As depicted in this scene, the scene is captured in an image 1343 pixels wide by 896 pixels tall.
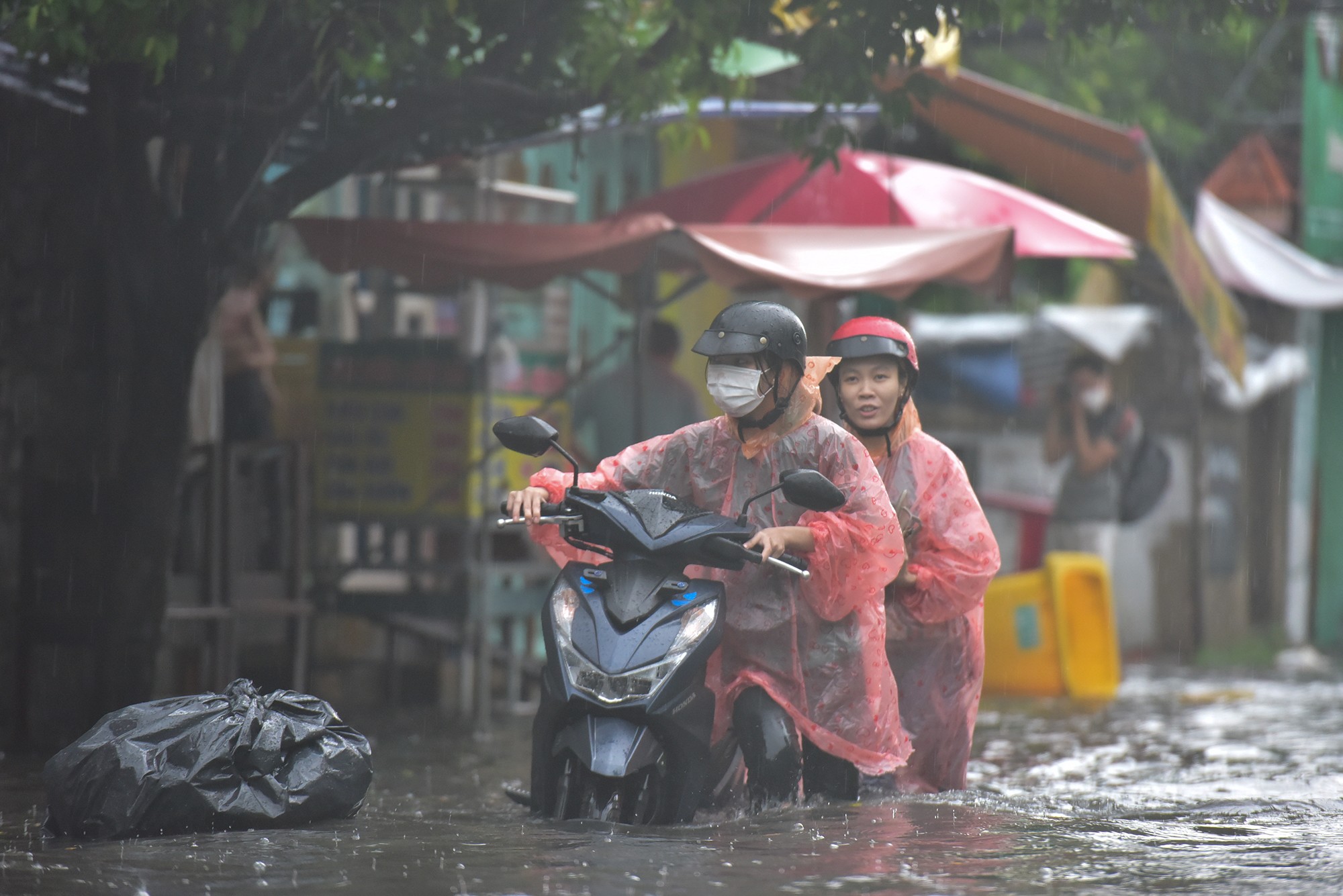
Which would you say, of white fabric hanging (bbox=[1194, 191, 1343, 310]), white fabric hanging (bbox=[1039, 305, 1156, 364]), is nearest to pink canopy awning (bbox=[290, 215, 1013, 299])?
white fabric hanging (bbox=[1039, 305, 1156, 364])

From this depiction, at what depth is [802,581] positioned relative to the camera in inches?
235

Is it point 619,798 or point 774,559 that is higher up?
point 774,559

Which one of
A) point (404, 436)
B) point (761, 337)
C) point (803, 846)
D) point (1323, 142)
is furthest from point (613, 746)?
point (1323, 142)

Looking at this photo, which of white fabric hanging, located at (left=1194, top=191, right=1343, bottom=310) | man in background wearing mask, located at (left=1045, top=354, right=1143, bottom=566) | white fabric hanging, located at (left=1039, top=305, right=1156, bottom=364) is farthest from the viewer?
white fabric hanging, located at (left=1194, top=191, right=1343, bottom=310)

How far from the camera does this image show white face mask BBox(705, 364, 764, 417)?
229 inches

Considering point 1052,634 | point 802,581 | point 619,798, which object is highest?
point 802,581

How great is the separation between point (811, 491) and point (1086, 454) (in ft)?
27.8

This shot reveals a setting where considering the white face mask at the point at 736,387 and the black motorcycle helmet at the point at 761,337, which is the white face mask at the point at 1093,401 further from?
the white face mask at the point at 736,387

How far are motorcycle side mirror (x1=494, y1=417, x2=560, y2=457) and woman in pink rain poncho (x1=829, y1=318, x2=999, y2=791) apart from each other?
134 cm

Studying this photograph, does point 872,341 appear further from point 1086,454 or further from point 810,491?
point 1086,454

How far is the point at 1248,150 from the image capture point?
713 inches

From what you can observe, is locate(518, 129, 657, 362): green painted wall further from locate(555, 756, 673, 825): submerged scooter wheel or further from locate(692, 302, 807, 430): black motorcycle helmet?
locate(555, 756, 673, 825): submerged scooter wheel

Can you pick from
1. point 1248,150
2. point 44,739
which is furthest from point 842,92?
point 1248,150

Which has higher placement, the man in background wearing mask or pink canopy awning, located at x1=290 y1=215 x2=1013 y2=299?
pink canopy awning, located at x1=290 y1=215 x2=1013 y2=299
